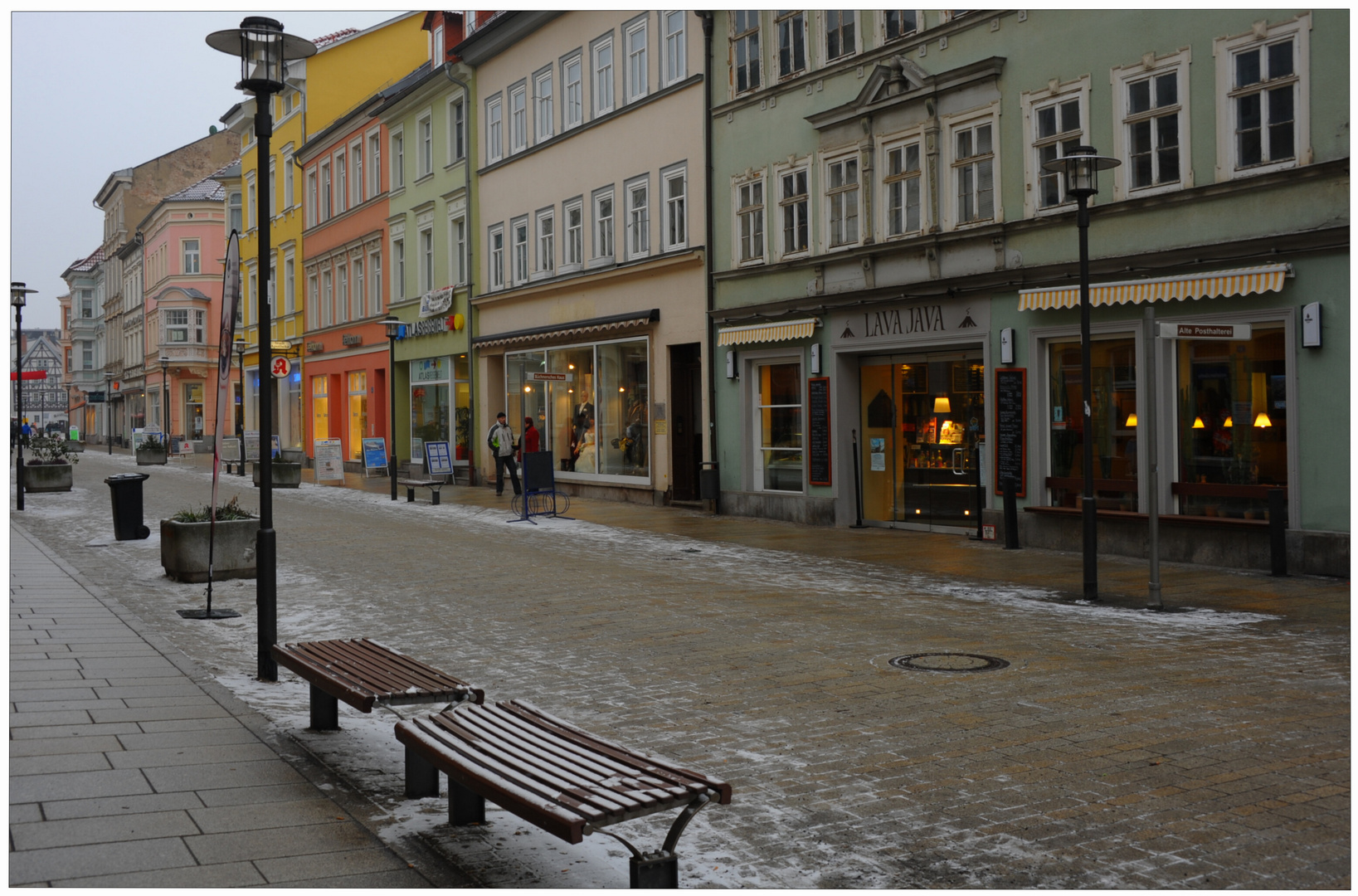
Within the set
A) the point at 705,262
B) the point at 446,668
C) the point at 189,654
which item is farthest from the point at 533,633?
the point at 705,262

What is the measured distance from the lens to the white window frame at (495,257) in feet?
105

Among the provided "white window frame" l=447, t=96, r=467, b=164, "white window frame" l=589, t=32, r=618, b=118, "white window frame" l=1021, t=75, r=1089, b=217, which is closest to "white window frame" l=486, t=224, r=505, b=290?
"white window frame" l=447, t=96, r=467, b=164

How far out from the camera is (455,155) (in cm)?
3422

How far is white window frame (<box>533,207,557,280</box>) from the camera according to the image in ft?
96.6

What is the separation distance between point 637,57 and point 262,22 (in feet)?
59.1

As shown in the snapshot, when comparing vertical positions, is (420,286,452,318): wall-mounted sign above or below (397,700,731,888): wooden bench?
above

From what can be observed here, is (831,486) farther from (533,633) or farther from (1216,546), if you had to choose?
(533,633)

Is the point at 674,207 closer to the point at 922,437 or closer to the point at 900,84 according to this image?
the point at 900,84

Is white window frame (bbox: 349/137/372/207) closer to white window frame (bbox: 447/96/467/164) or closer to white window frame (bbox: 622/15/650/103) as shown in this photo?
white window frame (bbox: 447/96/467/164)

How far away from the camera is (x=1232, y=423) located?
47.1ft

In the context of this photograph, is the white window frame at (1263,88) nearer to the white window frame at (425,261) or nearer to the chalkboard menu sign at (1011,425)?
the chalkboard menu sign at (1011,425)

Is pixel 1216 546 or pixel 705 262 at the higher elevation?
pixel 705 262

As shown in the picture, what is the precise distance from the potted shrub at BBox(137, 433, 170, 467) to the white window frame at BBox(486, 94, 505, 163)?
21328 mm

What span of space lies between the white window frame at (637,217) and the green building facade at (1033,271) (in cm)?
257
